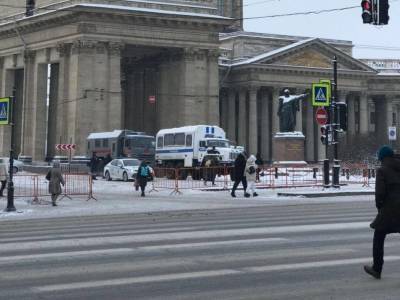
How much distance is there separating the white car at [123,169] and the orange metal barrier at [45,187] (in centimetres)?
499

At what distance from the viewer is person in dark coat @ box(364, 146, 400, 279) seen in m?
9.00

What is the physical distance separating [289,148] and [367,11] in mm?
29120

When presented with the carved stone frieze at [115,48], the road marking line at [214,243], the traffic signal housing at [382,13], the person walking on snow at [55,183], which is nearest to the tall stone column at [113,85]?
the carved stone frieze at [115,48]

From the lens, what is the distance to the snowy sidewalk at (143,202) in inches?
923

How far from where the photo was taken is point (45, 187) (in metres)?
36.6

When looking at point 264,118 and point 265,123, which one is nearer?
point 265,123

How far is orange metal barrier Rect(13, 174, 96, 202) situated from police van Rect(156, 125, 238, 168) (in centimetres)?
1142

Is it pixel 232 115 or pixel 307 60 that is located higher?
pixel 307 60

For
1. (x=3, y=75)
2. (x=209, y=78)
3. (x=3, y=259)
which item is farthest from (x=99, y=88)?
(x=3, y=259)

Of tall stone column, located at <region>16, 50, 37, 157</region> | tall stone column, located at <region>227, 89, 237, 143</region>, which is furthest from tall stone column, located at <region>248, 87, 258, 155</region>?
tall stone column, located at <region>16, 50, 37, 157</region>

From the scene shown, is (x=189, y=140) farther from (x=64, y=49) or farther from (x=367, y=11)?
(x=367, y=11)

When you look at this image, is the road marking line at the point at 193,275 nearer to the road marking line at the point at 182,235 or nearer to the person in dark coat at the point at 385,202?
the person in dark coat at the point at 385,202

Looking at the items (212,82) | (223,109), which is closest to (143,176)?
(212,82)

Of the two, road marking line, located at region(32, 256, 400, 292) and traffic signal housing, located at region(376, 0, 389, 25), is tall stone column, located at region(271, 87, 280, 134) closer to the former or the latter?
traffic signal housing, located at region(376, 0, 389, 25)
